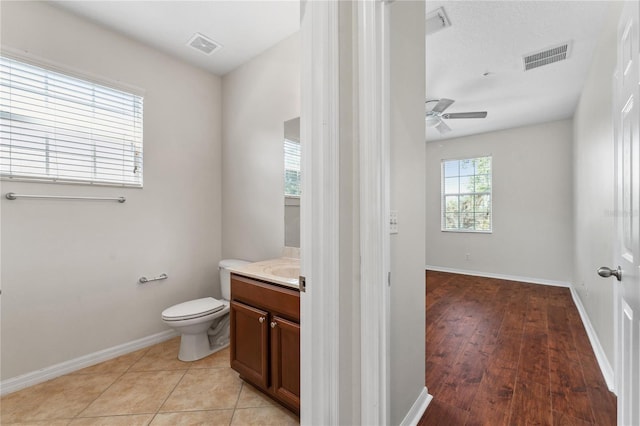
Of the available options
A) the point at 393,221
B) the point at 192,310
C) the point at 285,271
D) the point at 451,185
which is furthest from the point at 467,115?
the point at 192,310

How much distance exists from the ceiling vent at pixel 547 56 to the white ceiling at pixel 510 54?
5 cm

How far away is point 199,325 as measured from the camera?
2.15 metres

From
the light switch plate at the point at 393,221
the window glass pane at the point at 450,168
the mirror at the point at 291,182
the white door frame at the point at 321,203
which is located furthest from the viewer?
the window glass pane at the point at 450,168

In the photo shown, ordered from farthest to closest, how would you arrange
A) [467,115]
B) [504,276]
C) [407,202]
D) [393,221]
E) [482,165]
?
[482,165]
[504,276]
[467,115]
[407,202]
[393,221]

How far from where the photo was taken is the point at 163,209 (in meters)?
2.56

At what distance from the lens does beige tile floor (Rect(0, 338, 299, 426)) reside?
5.22ft

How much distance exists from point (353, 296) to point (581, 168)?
3.84 meters

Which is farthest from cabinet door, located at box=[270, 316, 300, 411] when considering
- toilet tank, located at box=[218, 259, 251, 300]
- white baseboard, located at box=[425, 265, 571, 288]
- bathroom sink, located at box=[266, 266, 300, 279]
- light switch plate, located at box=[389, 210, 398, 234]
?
white baseboard, located at box=[425, 265, 571, 288]

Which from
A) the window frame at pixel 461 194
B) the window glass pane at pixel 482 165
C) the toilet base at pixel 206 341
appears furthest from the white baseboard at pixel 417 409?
the window glass pane at pixel 482 165

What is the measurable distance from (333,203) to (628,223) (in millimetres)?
1062

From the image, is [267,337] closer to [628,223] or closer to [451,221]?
[628,223]

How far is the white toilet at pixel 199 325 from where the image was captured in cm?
206

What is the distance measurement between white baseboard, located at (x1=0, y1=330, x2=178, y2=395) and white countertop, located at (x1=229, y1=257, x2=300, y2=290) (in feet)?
4.13

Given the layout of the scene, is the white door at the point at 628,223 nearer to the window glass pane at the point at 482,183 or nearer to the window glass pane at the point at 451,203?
the window glass pane at the point at 482,183
